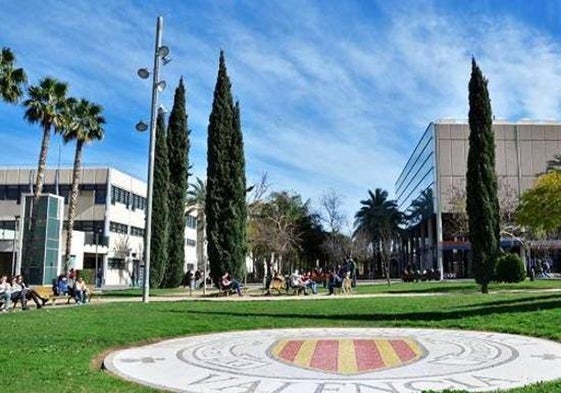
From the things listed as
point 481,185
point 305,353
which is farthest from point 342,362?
point 481,185

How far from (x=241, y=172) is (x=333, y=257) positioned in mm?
46769

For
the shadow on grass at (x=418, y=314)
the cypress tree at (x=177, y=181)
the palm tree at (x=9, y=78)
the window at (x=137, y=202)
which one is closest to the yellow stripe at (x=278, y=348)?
the shadow on grass at (x=418, y=314)

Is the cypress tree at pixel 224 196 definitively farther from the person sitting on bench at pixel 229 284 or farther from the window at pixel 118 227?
the window at pixel 118 227

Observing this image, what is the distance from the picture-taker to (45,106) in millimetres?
35438

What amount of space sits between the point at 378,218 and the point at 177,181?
38.1 metres

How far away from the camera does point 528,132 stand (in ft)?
224

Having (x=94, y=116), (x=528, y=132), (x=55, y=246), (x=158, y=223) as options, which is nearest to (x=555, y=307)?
(x=55, y=246)

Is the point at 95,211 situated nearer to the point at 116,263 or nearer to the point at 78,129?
the point at 116,263

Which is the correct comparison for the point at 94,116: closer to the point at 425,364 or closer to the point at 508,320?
the point at 508,320

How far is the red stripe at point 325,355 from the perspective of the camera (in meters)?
9.20

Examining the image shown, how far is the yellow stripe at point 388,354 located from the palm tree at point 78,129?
3047 cm

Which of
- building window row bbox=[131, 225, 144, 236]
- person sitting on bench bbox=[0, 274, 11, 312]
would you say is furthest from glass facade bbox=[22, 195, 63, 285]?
building window row bbox=[131, 225, 144, 236]

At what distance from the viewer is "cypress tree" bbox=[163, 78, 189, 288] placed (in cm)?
4194

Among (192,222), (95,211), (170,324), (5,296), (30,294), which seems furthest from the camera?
(192,222)
